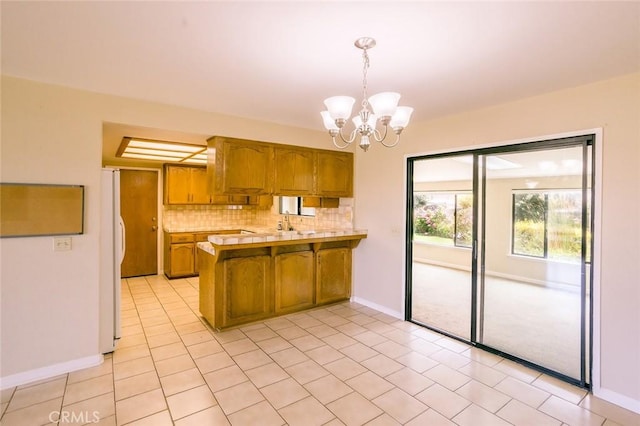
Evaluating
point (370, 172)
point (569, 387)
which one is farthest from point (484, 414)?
point (370, 172)

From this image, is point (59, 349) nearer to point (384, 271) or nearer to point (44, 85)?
point (44, 85)

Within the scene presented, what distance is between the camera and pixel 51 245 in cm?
269

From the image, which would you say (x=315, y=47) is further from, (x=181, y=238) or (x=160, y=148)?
(x=181, y=238)

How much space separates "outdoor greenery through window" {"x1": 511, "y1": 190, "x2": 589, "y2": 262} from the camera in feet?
9.00

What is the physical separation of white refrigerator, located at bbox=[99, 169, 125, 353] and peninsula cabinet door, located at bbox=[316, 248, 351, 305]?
2397 millimetres

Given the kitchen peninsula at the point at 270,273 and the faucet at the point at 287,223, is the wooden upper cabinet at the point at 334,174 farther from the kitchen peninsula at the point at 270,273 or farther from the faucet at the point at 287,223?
the faucet at the point at 287,223

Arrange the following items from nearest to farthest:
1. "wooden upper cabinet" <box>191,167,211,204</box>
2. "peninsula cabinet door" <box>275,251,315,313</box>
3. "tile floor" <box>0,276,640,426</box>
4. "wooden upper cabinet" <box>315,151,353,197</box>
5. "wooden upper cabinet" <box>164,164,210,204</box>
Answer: "tile floor" <box>0,276,640,426</box> → "peninsula cabinet door" <box>275,251,315,313</box> → "wooden upper cabinet" <box>315,151,353,197</box> → "wooden upper cabinet" <box>164,164,210,204</box> → "wooden upper cabinet" <box>191,167,211,204</box>

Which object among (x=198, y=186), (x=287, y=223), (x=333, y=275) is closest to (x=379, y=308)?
(x=333, y=275)

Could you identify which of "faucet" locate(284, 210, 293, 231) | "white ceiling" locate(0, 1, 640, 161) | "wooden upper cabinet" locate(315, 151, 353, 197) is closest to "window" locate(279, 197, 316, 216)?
"faucet" locate(284, 210, 293, 231)

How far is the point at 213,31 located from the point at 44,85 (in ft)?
6.18

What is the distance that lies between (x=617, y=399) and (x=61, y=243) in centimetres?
472

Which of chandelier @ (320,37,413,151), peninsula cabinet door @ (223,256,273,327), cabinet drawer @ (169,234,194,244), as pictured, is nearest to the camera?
chandelier @ (320,37,413,151)

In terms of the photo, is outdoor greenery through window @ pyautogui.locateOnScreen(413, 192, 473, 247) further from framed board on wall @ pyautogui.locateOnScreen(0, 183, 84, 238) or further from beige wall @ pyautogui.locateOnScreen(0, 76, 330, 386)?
framed board on wall @ pyautogui.locateOnScreen(0, 183, 84, 238)

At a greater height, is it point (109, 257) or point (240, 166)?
point (240, 166)
